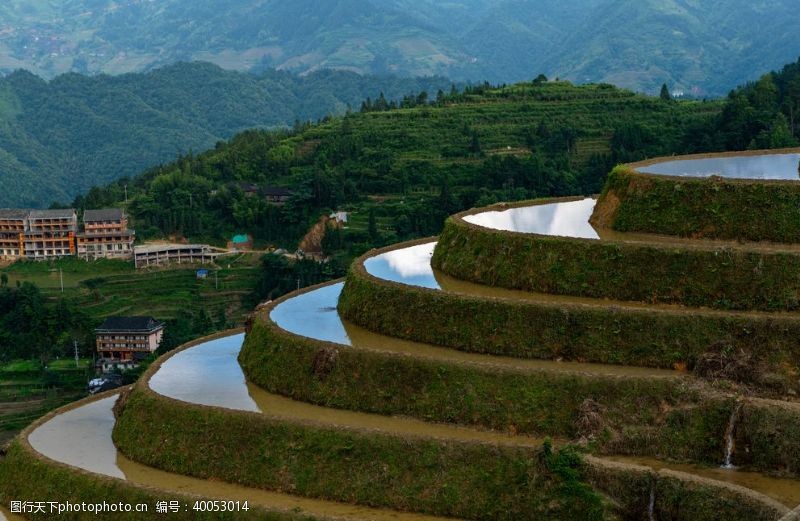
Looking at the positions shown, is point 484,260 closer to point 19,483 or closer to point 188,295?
point 19,483

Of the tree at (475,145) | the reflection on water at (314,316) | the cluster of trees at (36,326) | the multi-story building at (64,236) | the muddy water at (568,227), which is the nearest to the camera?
the muddy water at (568,227)

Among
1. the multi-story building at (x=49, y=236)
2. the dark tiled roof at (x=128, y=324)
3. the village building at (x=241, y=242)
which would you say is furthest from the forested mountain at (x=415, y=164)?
the dark tiled roof at (x=128, y=324)

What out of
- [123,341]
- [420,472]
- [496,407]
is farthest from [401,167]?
[420,472]

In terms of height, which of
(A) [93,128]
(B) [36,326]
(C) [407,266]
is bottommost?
(B) [36,326]

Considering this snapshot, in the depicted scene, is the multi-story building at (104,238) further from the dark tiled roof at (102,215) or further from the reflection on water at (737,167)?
the reflection on water at (737,167)

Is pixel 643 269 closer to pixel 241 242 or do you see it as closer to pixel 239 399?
pixel 239 399

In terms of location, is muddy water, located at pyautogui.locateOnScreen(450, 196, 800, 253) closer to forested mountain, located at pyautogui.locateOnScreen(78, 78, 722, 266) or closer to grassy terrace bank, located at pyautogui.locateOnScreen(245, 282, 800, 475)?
grassy terrace bank, located at pyautogui.locateOnScreen(245, 282, 800, 475)
